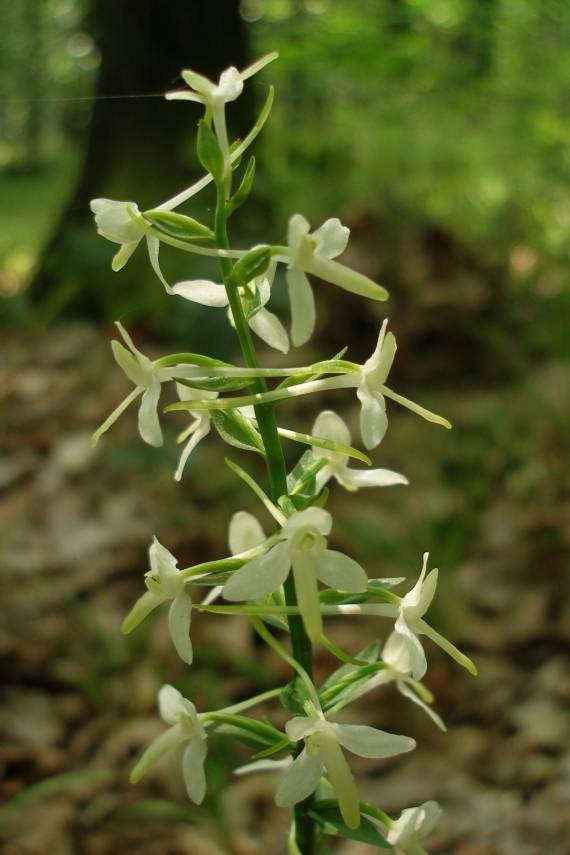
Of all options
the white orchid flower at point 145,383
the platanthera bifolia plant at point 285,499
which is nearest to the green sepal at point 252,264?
the platanthera bifolia plant at point 285,499

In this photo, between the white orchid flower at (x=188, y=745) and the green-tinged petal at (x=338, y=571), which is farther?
the white orchid flower at (x=188, y=745)

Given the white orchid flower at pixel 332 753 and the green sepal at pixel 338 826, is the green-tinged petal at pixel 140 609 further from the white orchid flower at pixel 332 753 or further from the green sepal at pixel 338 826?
the green sepal at pixel 338 826

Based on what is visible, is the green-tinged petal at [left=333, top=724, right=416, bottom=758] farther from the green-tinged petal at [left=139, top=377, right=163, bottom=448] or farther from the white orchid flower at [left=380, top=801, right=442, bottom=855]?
the green-tinged petal at [left=139, top=377, right=163, bottom=448]

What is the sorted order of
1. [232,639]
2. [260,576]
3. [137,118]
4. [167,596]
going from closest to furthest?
1. [260,576]
2. [167,596]
3. [232,639]
4. [137,118]

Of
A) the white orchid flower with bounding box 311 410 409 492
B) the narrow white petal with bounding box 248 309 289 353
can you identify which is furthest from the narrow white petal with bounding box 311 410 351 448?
the narrow white petal with bounding box 248 309 289 353

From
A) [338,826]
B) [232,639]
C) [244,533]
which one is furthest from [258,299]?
[232,639]

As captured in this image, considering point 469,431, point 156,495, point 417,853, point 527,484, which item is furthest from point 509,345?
point 417,853

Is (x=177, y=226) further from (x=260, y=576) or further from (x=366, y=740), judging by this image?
(x=366, y=740)
